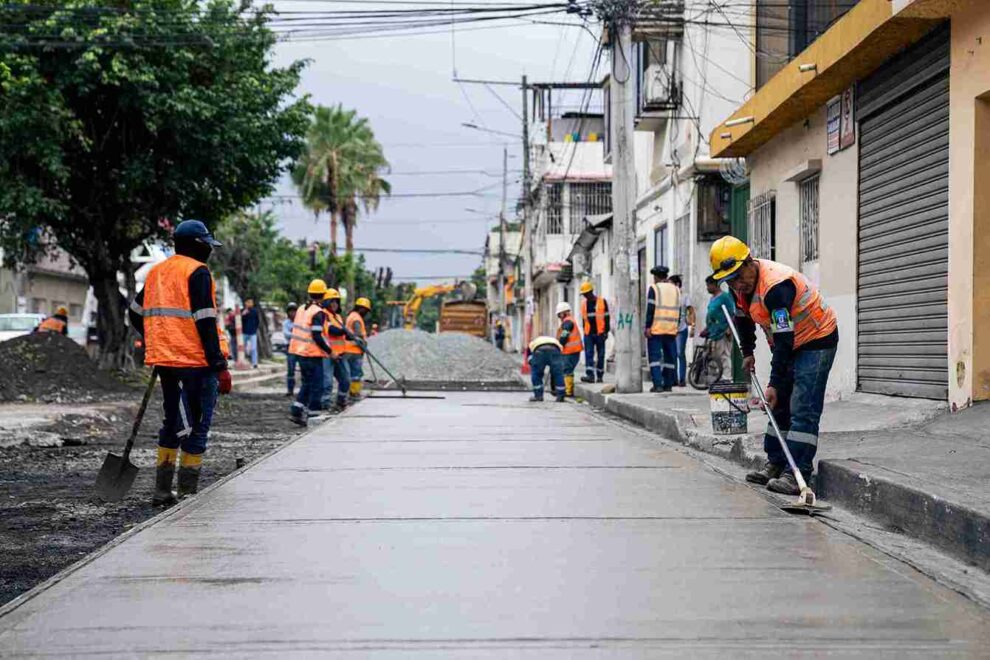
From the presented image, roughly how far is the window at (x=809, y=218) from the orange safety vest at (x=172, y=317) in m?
8.73

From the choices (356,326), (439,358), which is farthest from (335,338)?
A: (439,358)

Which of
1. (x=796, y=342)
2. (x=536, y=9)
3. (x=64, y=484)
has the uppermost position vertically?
(x=536, y=9)

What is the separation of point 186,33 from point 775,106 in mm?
10835

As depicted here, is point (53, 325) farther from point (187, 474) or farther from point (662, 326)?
point (187, 474)

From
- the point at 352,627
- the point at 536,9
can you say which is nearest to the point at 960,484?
the point at 352,627

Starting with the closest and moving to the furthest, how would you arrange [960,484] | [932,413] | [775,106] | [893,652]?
[893,652]
[960,484]
[932,413]
[775,106]

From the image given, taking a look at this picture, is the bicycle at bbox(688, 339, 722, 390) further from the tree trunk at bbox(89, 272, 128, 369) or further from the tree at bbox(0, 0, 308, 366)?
the tree trunk at bbox(89, 272, 128, 369)

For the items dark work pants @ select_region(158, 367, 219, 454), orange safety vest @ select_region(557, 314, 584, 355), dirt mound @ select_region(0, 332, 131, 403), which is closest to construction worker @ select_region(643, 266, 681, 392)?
orange safety vest @ select_region(557, 314, 584, 355)

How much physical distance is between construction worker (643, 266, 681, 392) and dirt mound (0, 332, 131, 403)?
8.37 metres

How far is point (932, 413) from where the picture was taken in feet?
32.4

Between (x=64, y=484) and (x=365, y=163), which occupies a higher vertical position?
(x=365, y=163)

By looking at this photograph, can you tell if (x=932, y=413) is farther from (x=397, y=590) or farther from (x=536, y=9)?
(x=536, y=9)

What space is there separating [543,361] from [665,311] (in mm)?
2230

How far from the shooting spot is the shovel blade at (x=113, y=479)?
741 cm
